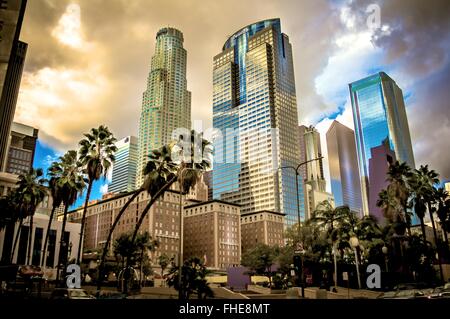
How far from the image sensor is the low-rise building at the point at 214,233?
166 meters

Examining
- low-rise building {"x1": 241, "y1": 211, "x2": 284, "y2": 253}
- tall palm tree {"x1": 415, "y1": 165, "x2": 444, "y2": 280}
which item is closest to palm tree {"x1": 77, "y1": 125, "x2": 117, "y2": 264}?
tall palm tree {"x1": 415, "y1": 165, "x2": 444, "y2": 280}

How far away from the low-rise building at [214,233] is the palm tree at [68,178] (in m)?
122

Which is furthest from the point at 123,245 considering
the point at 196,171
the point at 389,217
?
the point at 389,217

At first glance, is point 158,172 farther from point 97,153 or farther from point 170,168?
point 97,153

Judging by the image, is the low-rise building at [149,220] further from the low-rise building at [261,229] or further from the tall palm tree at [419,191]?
the tall palm tree at [419,191]

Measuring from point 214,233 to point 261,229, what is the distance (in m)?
32.4

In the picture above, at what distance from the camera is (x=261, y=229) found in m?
188

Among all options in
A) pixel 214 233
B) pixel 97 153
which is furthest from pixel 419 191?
pixel 214 233

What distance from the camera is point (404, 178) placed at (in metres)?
55.0

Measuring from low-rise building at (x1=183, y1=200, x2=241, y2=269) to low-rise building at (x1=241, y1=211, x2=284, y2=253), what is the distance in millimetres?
15505

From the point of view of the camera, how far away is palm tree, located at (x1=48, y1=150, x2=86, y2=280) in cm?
4538

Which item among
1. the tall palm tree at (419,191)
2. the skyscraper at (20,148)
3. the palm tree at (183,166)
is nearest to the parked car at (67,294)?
the palm tree at (183,166)

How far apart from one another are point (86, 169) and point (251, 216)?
518 feet
